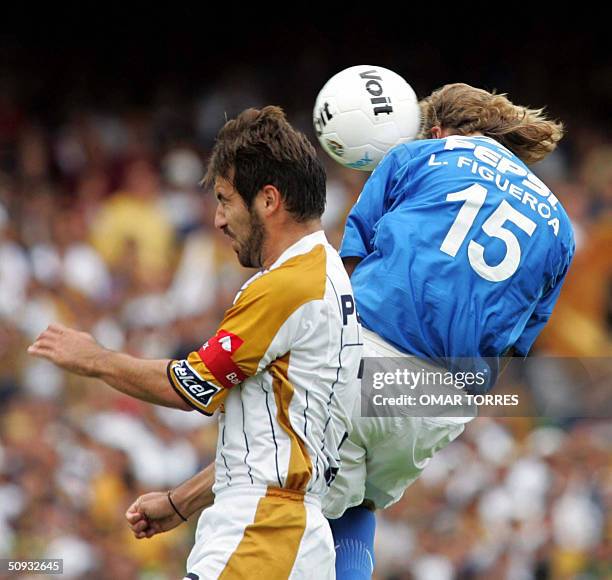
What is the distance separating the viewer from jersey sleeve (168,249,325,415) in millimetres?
4152

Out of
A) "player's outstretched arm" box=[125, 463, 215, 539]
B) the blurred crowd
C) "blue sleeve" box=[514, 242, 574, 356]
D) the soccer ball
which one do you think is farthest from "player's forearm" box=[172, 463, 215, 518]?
the blurred crowd

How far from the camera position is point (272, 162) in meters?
4.29

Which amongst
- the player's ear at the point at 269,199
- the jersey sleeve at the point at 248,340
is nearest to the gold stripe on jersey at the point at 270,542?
the jersey sleeve at the point at 248,340

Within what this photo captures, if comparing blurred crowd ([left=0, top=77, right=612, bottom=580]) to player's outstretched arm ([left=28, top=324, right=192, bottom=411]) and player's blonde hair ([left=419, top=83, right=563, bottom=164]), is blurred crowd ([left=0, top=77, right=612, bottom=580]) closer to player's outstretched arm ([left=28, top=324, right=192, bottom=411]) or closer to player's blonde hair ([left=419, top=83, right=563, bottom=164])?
→ player's outstretched arm ([left=28, top=324, right=192, bottom=411])

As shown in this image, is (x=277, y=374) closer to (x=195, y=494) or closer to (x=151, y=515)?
(x=195, y=494)

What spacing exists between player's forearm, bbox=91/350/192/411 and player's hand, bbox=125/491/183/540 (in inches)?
22.8

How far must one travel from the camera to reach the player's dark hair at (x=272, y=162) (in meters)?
4.29

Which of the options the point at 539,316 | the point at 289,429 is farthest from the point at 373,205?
the point at 289,429

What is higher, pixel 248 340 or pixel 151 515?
pixel 248 340

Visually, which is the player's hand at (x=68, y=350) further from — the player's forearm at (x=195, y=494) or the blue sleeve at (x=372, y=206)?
the blue sleeve at (x=372, y=206)

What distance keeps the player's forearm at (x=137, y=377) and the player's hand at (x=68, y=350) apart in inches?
0.8

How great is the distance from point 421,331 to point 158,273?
6.53 m

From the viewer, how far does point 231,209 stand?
435cm

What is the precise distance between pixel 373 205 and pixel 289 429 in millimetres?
1245
